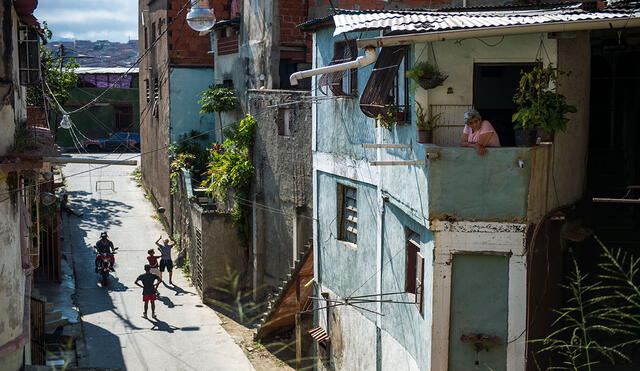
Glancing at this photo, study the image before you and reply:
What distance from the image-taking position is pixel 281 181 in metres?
20.0

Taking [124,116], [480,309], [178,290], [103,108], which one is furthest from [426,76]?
[103,108]

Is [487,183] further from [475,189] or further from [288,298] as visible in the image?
[288,298]

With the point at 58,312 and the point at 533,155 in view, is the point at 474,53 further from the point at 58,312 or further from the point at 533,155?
the point at 58,312

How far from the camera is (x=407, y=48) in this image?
1117 centimetres

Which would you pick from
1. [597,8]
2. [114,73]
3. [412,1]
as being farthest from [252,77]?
[114,73]

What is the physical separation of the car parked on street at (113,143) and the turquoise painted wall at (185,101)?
1983 centimetres

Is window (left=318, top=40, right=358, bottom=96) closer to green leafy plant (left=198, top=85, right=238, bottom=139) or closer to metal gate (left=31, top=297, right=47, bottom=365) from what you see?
metal gate (left=31, top=297, right=47, bottom=365)

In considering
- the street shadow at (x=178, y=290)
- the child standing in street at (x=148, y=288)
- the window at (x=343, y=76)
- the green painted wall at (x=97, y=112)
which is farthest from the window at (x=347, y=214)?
the green painted wall at (x=97, y=112)

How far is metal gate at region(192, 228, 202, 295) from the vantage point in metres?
22.5

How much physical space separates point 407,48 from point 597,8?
2.44m

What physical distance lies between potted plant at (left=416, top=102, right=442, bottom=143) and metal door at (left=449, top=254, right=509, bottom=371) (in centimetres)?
152

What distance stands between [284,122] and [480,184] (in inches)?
402

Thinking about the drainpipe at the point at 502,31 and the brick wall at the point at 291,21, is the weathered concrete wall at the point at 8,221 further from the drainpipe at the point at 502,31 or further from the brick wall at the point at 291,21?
the brick wall at the point at 291,21

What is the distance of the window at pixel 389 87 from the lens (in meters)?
11.4
